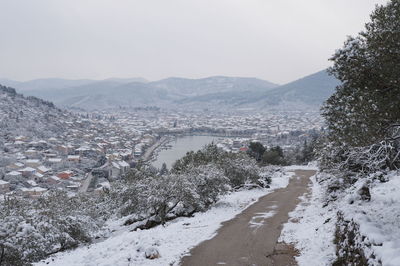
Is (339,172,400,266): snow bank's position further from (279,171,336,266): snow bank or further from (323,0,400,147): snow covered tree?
A: (323,0,400,147): snow covered tree

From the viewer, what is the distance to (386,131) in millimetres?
7301

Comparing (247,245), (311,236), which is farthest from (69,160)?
(311,236)

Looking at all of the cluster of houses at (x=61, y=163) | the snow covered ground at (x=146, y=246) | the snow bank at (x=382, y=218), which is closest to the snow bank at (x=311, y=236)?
the snow bank at (x=382, y=218)

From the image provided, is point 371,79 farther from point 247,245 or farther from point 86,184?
point 86,184

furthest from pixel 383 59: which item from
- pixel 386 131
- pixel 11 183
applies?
pixel 11 183

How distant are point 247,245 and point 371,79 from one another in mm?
6223

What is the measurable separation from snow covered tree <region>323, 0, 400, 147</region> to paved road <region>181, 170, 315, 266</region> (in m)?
4.00

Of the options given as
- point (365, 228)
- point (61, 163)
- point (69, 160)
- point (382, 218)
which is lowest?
point (61, 163)

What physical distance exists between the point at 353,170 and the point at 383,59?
9103 mm

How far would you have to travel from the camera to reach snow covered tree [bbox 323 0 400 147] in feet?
22.6

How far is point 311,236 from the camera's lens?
435 inches

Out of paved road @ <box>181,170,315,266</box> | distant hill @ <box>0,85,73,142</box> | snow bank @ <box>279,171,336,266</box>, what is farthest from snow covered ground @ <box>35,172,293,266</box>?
distant hill @ <box>0,85,73,142</box>

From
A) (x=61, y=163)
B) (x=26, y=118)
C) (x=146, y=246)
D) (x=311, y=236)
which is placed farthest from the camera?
(x=26, y=118)

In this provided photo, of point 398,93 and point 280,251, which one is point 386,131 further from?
point 280,251
